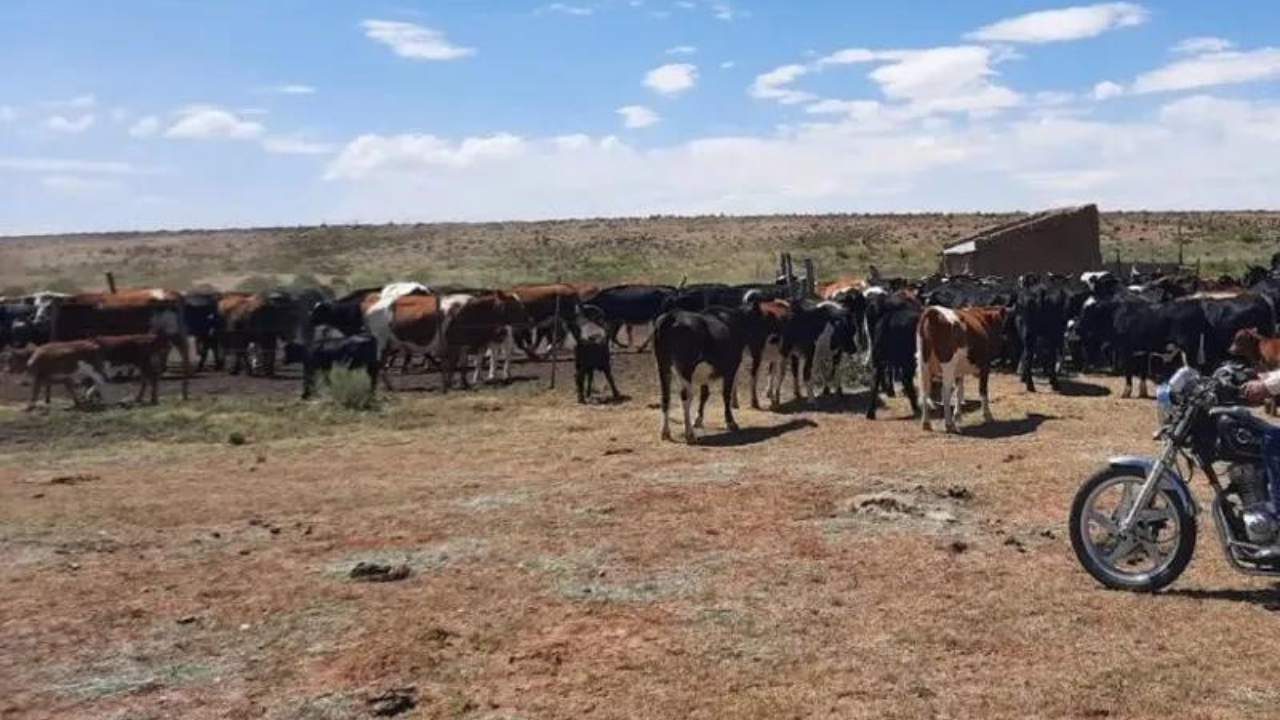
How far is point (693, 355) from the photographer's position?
52.5 ft

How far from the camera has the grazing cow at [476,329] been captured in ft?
76.4

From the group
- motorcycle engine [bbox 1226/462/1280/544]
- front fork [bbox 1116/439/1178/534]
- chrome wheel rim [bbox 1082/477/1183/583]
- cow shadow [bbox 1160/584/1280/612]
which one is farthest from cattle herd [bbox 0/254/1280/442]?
motorcycle engine [bbox 1226/462/1280/544]

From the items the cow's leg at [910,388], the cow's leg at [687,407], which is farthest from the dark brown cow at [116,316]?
the cow's leg at [910,388]

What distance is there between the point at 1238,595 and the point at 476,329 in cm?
1707

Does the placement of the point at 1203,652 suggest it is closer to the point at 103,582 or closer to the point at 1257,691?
the point at 1257,691

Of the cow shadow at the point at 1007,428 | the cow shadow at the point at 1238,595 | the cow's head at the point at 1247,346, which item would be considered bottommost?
the cow shadow at the point at 1238,595

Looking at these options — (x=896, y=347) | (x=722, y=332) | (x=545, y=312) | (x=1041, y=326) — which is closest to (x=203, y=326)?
(x=545, y=312)

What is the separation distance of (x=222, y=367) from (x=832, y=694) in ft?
77.4

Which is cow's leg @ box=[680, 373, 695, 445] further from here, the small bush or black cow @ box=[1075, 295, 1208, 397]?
black cow @ box=[1075, 295, 1208, 397]

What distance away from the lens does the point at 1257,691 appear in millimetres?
6027

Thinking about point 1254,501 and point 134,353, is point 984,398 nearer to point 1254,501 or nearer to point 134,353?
point 1254,501

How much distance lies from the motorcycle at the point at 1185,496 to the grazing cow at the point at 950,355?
717 cm

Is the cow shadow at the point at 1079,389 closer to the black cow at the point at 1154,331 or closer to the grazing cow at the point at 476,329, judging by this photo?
the black cow at the point at 1154,331

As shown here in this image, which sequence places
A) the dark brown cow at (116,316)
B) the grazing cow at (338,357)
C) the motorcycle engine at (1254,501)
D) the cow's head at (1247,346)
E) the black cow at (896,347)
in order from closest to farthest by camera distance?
the motorcycle engine at (1254,501) → the cow's head at (1247,346) → the black cow at (896,347) → the grazing cow at (338,357) → the dark brown cow at (116,316)
